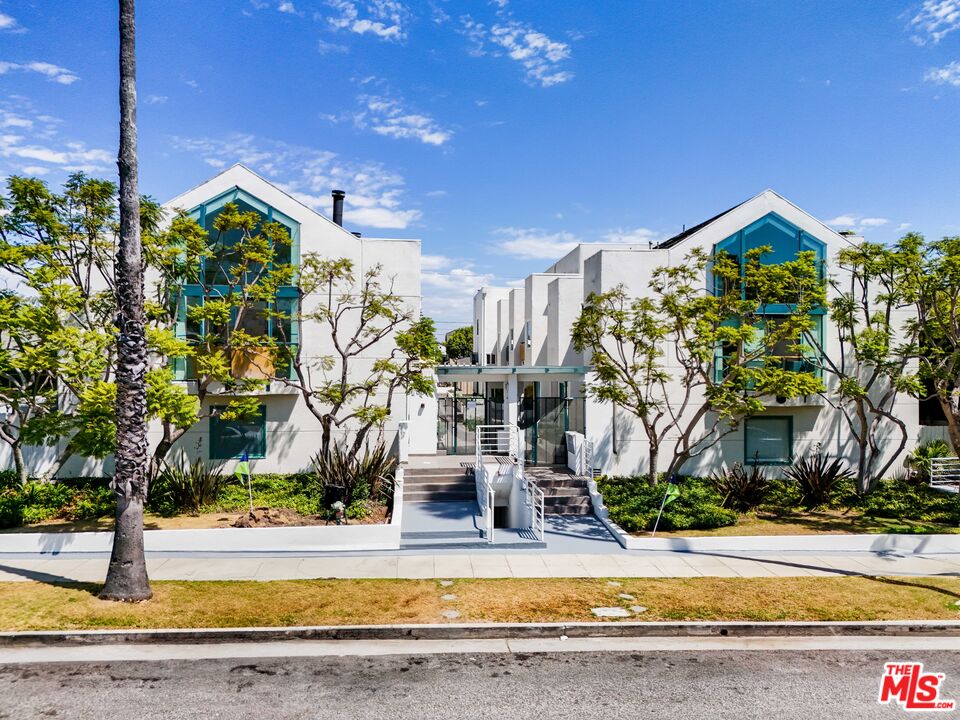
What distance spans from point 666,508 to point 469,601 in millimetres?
7379

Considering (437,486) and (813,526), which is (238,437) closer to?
(437,486)

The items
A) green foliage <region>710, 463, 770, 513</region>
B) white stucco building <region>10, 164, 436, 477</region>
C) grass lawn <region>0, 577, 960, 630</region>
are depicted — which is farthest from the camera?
white stucco building <region>10, 164, 436, 477</region>

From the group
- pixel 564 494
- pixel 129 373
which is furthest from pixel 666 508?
pixel 129 373

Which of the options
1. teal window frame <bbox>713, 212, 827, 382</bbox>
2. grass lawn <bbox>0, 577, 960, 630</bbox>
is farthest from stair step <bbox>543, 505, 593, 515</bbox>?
teal window frame <bbox>713, 212, 827, 382</bbox>

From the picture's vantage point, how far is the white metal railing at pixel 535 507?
15.4 meters

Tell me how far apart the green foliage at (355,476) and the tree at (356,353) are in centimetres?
49

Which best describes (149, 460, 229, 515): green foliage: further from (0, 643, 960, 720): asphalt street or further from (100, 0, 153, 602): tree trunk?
(0, 643, 960, 720): asphalt street

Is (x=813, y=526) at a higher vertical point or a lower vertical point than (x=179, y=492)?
lower

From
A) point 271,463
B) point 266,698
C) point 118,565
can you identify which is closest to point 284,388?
point 271,463

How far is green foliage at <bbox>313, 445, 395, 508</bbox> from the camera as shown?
16.9 m

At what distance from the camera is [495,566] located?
13.5 m

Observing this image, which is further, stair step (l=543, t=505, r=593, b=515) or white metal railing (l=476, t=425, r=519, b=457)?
white metal railing (l=476, t=425, r=519, b=457)

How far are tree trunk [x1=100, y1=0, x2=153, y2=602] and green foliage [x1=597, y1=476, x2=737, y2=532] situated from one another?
10.8 metres

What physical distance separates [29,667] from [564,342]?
18.8m
